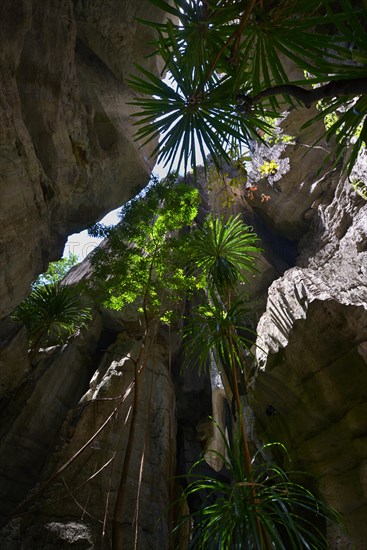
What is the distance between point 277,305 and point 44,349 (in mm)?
5576

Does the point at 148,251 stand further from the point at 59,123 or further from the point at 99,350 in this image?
the point at 59,123

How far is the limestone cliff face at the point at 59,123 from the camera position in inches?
138

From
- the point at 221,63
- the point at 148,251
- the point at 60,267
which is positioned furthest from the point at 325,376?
the point at 60,267

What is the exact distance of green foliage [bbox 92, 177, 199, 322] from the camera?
4547 millimetres

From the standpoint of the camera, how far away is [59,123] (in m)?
4.42

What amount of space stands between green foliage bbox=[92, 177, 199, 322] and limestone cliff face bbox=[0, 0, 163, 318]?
2.67 ft

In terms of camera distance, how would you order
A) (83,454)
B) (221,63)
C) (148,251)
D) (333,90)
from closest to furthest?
1. (333,90)
2. (221,63)
3. (148,251)
4. (83,454)

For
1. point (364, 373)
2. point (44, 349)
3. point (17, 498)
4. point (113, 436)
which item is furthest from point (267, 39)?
point (44, 349)

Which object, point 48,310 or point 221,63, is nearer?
point 221,63

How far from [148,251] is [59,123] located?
188 centimetres

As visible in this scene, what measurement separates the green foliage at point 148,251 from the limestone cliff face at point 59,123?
2.67 feet

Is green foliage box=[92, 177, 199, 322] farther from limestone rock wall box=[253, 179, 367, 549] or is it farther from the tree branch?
the tree branch

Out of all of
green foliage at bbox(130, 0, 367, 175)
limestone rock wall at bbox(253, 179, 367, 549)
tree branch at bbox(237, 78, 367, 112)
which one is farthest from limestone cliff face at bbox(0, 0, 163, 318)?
limestone rock wall at bbox(253, 179, 367, 549)

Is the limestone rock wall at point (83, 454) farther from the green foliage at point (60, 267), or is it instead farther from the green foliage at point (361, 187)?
the green foliage at point (361, 187)
